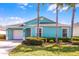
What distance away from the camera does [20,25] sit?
19.1 ft

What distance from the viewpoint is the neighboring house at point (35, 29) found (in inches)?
227

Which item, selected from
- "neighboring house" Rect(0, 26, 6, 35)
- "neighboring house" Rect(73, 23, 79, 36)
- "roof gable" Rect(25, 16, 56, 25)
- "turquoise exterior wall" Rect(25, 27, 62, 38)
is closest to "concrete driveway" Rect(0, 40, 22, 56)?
"neighboring house" Rect(0, 26, 6, 35)

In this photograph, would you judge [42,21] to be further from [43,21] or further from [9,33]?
[9,33]

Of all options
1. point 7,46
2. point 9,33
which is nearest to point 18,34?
point 9,33

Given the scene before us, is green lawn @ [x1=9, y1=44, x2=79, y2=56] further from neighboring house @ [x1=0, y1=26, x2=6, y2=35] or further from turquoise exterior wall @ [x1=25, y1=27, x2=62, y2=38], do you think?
neighboring house @ [x1=0, y1=26, x2=6, y2=35]

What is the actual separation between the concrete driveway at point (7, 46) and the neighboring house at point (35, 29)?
8 cm

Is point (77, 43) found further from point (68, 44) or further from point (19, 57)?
point (19, 57)

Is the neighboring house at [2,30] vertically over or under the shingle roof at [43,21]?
under

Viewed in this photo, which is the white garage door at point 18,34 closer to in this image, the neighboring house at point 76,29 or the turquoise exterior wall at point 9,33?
the turquoise exterior wall at point 9,33

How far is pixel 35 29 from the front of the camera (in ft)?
19.1

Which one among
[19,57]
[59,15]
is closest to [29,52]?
[19,57]

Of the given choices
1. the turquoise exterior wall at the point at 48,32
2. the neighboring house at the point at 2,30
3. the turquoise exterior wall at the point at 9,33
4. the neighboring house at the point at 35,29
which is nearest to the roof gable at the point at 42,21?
the neighboring house at the point at 35,29

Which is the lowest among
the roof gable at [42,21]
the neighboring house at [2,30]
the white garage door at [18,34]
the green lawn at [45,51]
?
the green lawn at [45,51]

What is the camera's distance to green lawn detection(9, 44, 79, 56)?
18.7ft
